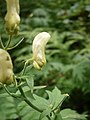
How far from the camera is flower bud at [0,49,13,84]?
91cm

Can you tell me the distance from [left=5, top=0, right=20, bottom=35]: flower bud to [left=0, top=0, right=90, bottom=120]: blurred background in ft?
2.54

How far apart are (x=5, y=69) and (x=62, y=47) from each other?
1675 mm

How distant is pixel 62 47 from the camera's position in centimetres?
257

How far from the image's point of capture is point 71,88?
229 cm

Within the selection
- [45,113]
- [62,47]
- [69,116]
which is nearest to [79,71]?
[62,47]

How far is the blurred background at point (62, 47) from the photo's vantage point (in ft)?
7.54

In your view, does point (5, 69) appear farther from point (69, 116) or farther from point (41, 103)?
point (69, 116)

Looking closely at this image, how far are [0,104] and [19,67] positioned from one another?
89cm

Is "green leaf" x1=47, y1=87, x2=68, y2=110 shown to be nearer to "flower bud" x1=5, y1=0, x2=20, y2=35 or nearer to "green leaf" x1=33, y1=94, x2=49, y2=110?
"green leaf" x1=33, y1=94, x2=49, y2=110

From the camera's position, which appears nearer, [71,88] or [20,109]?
[20,109]

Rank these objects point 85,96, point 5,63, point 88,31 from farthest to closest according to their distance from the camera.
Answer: point 88,31 < point 85,96 < point 5,63

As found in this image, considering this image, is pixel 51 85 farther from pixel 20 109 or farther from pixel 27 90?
pixel 27 90

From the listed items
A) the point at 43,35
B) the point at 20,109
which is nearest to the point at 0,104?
the point at 20,109

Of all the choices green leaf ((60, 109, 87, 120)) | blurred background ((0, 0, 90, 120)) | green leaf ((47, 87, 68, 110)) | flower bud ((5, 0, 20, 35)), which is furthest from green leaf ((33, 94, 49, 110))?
blurred background ((0, 0, 90, 120))
